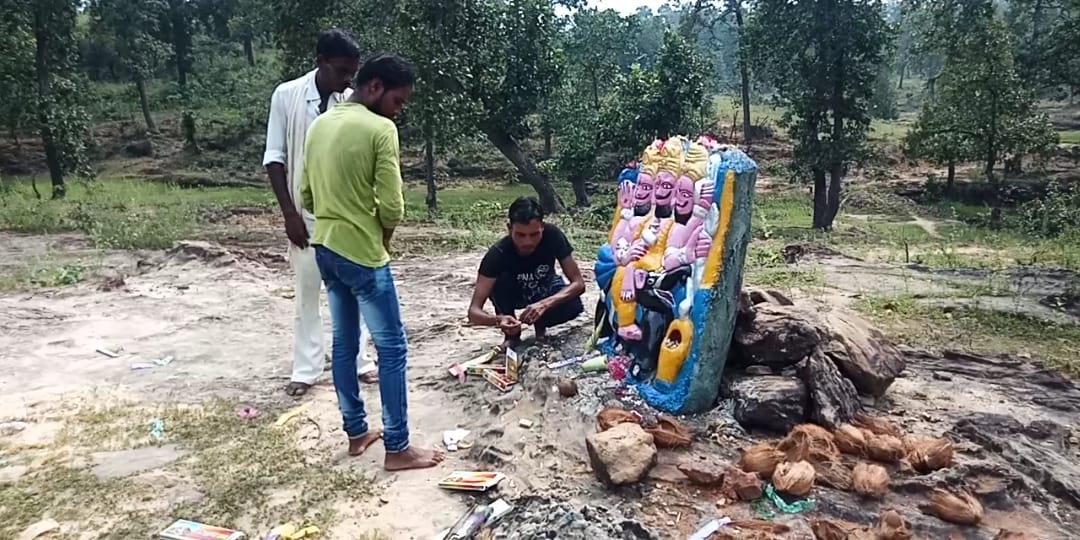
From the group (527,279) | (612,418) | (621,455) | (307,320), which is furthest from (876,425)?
(307,320)

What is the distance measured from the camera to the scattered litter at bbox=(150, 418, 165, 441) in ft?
14.1

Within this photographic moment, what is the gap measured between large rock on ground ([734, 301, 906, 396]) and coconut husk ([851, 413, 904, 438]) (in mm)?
307

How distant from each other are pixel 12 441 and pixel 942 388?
5.36 m

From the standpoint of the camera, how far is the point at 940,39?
41.6ft

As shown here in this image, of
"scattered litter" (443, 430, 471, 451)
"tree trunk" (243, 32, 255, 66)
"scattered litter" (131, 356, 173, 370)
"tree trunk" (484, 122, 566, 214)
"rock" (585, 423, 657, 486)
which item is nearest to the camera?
"rock" (585, 423, 657, 486)

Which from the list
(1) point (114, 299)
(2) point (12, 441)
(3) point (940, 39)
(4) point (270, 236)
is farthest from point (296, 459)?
(3) point (940, 39)

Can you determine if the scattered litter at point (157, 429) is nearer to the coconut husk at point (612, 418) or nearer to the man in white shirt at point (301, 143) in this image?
the man in white shirt at point (301, 143)

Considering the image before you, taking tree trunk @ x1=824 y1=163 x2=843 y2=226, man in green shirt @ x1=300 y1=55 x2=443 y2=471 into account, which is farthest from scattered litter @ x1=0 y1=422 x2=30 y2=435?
tree trunk @ x1=824 y1=163 x2=843 y2=226

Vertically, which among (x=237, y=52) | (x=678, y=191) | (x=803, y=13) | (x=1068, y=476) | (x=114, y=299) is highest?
(x=237, y=52)

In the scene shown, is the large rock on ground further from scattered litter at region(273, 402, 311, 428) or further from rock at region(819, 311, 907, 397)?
scattered litter at region(273, 402, 311, 428)

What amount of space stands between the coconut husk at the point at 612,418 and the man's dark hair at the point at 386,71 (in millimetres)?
1886

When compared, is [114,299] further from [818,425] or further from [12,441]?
[818,425]

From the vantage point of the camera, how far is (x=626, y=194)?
489 centimetres

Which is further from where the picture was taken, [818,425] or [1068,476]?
[818,425]
